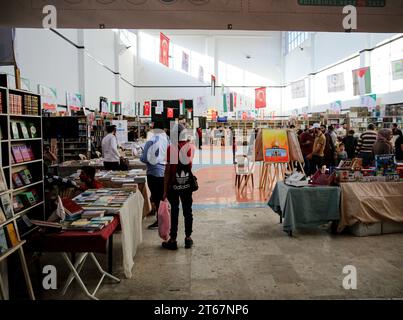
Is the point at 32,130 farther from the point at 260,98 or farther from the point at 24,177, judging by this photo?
the point at 260,98

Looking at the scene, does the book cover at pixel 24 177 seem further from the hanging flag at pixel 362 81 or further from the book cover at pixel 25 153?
the hanging flag at pixel 362 81

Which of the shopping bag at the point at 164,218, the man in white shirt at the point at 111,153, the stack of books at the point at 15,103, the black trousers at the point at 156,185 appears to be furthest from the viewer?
the man in white shirt at the point at 111,153

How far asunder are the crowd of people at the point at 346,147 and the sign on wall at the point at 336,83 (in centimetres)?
812

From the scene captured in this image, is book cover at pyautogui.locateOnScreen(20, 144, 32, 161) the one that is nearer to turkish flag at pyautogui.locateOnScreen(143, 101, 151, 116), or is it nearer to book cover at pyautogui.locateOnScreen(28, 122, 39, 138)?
book cover at pyautogui.locateOnScreen(28, 122, 39, 138)

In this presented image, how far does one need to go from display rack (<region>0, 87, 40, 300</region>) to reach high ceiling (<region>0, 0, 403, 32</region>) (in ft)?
3.21

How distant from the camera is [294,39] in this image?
27766 millimetres

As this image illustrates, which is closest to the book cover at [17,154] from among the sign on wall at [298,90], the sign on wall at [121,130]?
the sign on wall at [121,130]

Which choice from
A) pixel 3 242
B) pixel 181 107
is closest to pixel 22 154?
pixel 3 242

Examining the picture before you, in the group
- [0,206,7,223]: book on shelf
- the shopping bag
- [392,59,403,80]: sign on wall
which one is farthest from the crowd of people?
[0,206,7,223]: book on shelf

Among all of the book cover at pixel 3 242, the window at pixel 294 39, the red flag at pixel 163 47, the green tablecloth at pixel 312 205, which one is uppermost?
the window at pixel 294 39

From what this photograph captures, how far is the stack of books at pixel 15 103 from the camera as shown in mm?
4141

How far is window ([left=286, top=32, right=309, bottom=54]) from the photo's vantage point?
25.6m

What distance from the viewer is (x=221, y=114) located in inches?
1196

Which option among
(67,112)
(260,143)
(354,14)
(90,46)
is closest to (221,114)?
(90,46)
